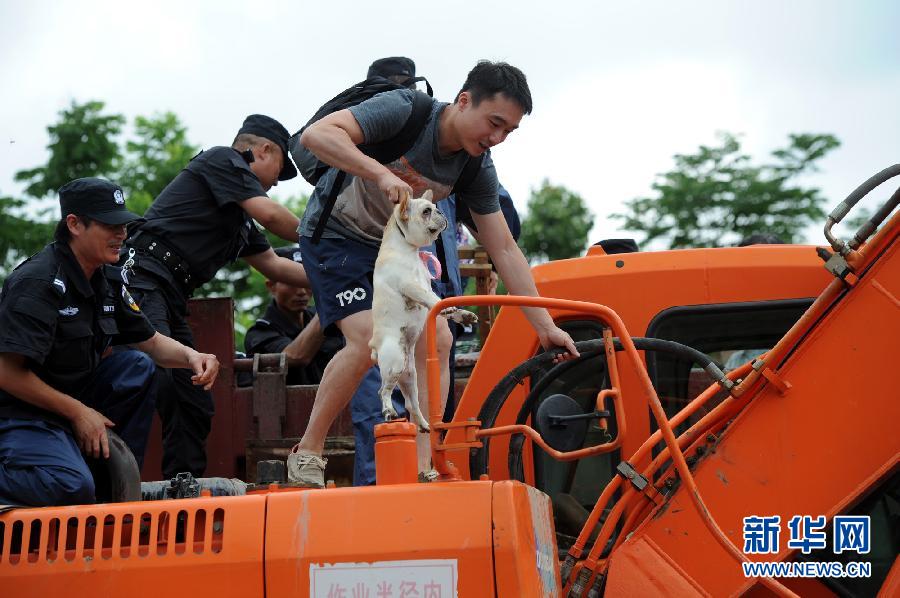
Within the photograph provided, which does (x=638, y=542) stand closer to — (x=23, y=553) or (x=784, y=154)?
(x=23, y=553)

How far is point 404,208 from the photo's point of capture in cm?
343

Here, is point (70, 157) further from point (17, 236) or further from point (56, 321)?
point (56, 321)

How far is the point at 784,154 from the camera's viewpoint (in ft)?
68.6

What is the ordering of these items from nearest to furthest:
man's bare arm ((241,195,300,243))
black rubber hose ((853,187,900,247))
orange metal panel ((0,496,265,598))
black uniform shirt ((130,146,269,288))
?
orange metal panel ((0,496,265,598))
black rubber hose ((853,187,900,247))
man's bare arm ((241,195,300,243))
black uniform shirt ((130,146,269,288))

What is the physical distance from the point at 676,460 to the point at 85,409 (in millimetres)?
1905

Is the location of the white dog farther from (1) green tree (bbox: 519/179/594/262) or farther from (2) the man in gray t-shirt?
(1) green tree (bbox: 519/179/594/262)

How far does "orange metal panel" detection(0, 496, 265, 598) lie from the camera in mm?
2754

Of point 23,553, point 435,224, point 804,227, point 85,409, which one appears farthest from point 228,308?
point 804,227

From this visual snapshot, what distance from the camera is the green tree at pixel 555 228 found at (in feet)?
85.1

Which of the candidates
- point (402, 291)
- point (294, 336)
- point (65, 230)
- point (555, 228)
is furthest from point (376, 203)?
point (555, 228)

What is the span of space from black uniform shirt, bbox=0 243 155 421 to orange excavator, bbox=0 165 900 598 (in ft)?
2.43

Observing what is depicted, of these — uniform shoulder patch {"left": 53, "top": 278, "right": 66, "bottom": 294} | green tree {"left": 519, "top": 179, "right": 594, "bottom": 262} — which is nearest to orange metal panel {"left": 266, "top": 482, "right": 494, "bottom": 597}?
uniform shoulder patch {"left": 53, "top": 278, "right": 66, "bottom": 294}

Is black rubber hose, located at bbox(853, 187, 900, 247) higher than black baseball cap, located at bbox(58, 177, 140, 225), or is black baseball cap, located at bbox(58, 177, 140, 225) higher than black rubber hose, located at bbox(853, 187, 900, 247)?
black baseball cap, located at bbox(58, 177, 140, 225)

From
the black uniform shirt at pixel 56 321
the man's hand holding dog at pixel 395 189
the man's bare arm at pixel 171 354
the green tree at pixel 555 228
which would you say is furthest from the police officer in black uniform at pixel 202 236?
the green tree at pixel 555 228
